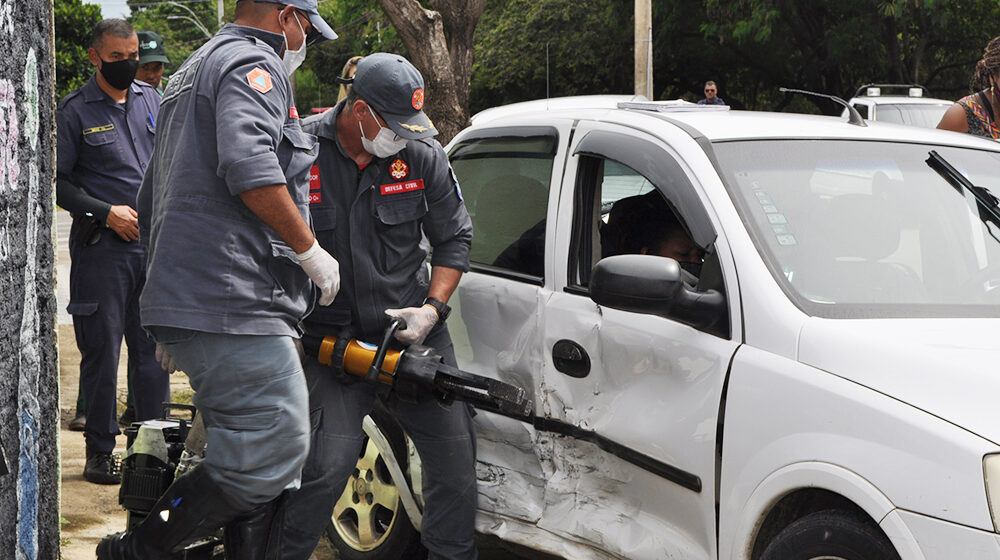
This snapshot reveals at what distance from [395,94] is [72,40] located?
55.5ft

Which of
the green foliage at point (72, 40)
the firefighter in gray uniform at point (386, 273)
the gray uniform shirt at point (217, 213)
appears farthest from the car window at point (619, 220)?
the green foliage at point (72, 40)

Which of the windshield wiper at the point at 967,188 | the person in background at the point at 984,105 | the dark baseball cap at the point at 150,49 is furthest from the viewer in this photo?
the dark baseball cap at the point at 150,49

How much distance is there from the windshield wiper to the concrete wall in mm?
2523

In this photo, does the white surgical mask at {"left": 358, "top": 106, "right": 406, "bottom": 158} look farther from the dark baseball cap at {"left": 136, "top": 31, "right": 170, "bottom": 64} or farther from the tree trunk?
the tree trunk

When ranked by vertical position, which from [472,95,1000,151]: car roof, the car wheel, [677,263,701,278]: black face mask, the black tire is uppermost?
[472,95,1000,151]: car roof

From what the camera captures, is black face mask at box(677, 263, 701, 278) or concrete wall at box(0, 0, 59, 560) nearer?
concrete wall at box(0, 0, 59, 560)

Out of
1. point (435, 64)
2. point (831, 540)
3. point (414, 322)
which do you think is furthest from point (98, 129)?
point (435, 64)

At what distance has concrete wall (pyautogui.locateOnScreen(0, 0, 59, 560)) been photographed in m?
2.97

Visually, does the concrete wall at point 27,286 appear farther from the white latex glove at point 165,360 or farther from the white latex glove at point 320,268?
the white latex glove at point 320,268

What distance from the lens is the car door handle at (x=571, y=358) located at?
11.2ft

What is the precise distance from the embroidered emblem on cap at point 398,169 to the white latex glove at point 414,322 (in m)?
0.42

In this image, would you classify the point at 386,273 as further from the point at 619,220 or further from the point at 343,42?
the point at 343,42

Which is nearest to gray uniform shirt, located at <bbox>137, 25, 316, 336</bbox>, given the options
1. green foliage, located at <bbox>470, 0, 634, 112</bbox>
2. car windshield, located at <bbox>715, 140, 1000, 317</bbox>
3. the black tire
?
car windshield, located at <bbox>715, 140, 1000, 317</bbox>

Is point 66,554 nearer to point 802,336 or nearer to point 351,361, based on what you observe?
point 351,361
